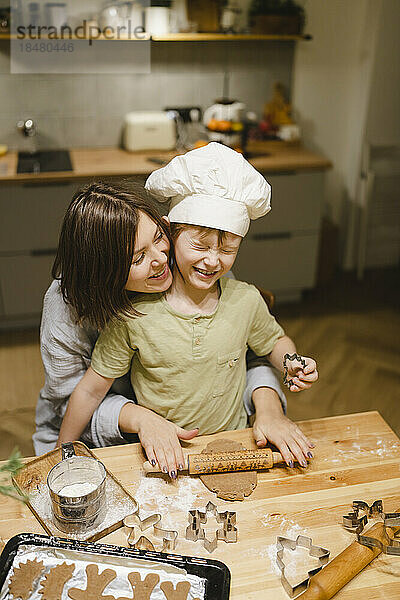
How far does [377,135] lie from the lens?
3705 mm

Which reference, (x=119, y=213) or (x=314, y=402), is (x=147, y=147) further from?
(x=119, y=213)

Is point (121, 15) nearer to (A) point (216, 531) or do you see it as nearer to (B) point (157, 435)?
(B) point (157, 435)

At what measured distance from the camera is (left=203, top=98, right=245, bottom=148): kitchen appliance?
3.24 m

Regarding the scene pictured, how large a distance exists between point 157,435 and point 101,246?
0.39 m

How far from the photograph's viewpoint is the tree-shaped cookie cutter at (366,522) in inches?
41.6

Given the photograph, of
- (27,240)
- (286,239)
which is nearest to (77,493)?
(27,240)

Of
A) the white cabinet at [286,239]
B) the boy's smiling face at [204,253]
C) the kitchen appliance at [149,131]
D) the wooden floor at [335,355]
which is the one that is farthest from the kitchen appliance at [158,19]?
the boy's smiling face at [204,253]

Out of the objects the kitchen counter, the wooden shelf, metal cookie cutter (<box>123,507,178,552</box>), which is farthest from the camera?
the wooden shelf

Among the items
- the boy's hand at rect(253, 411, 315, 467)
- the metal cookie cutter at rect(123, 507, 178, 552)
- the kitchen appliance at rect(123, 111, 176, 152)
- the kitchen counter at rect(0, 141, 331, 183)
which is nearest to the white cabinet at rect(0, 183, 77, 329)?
the kitchen counter at rect(0, 141, 331, 183)

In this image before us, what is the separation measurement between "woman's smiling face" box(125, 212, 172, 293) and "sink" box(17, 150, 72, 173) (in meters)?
1.93

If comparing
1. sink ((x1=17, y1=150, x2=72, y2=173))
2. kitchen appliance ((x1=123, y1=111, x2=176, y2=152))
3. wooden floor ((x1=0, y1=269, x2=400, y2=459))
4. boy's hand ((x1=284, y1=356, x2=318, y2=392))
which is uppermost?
kitchen appliance ((x1=123, y1=111, x2=176, y2=152))

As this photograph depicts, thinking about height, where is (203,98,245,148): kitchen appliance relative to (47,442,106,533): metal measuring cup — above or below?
above

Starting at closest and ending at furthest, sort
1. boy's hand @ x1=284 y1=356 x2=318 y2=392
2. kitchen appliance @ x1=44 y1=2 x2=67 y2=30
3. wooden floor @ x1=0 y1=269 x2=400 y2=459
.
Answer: boy's hand @ x1=284 y1=356 x2=318 y2=392
wooden floor @ x1=0 y1=269 x2=400 y2=459
kitchen appliance @ x1=44 y1=2 x2=67 y2=30

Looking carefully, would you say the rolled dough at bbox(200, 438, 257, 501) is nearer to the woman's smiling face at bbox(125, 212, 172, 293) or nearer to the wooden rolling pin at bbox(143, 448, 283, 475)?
the wooden rolling pin at bbox(143, 448, 283, 475)
